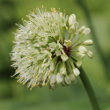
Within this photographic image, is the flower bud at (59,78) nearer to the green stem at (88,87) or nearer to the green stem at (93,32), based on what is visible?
the green stem at (88,87)

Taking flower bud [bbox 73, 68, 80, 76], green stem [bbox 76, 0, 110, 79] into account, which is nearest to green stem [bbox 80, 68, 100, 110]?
flower bud [bbox 73, 68, 80, 76]

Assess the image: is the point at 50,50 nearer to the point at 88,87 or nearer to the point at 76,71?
the point at 76,71

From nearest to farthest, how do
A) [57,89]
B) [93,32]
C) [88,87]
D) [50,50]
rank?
[88,87], [50,50], [93,32], [57,89]

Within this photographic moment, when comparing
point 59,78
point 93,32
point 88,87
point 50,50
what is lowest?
point 88,87

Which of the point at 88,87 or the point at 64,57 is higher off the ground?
the point at 64,57

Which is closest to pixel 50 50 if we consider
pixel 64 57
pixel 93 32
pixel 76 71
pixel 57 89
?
pixel 64 57

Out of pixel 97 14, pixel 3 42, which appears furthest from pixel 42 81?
pixel 97 14
